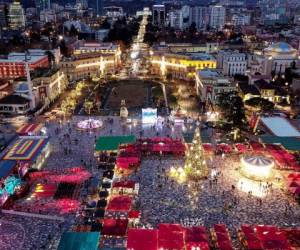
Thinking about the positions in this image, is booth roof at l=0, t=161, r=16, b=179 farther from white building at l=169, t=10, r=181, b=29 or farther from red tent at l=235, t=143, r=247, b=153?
white building at l=169, t=10, r=181, b=29

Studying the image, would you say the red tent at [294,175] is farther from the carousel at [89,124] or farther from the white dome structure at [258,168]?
the carousel at [89,124]

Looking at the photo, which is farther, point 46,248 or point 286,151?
A: point 286,151

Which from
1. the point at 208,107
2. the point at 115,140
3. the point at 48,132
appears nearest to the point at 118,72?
the point at 208,107

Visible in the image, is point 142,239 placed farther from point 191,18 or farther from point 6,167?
point 191,18

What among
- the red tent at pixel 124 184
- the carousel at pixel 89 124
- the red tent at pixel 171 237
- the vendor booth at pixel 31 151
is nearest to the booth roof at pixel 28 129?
the vendor booth at pixel 31 151

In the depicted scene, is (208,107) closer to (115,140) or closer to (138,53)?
(115,140)

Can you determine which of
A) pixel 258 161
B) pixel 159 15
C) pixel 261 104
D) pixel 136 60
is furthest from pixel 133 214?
pixel 159 15
